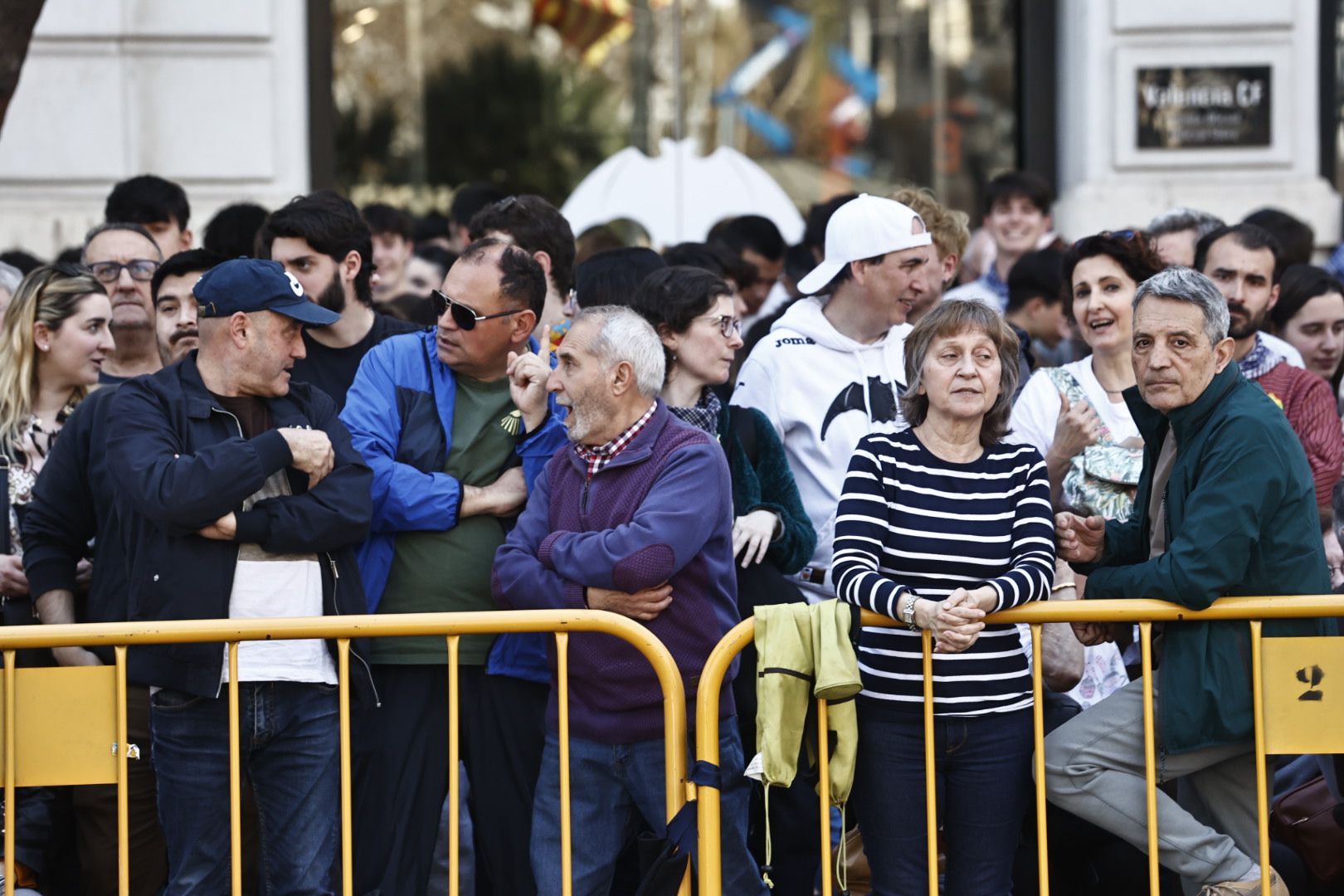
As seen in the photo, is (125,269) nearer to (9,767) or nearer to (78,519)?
(78,519)

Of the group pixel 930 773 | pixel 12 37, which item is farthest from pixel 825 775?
pixel 12 37

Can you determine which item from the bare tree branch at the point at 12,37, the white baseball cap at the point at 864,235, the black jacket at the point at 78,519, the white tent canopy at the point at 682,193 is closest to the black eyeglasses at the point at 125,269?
the bare tree branch at the point at 12,37

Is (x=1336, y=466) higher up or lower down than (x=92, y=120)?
lower down

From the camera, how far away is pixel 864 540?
4828 millimetres

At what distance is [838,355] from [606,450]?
1.34m

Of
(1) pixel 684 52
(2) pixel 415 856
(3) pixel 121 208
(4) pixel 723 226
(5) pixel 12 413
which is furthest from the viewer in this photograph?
(1) pixel 684 52

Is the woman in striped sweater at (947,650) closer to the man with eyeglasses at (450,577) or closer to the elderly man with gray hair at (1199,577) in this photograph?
the elderly man with gray hair at (1199,577)

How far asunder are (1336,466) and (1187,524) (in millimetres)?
1604

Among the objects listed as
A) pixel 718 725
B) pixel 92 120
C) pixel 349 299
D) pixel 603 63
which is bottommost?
pixel 718 725

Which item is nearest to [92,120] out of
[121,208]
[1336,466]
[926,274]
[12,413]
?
[121,208]

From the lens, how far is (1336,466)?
19.9ft

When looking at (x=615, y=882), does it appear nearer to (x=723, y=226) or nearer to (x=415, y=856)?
(x=415, y=856)

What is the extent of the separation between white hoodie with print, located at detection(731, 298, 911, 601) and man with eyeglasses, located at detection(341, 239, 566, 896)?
3.07 feet

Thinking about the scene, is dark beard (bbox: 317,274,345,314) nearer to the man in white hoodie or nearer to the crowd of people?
the crowd of people
